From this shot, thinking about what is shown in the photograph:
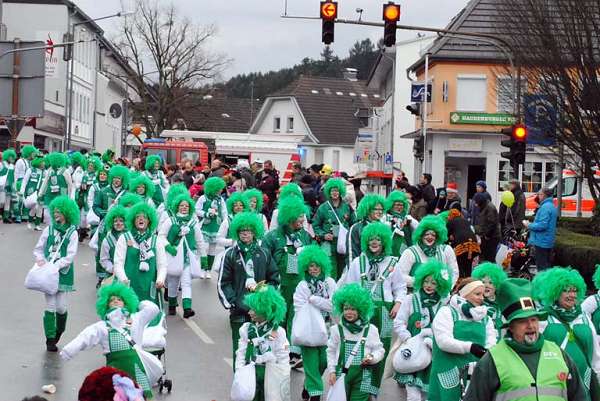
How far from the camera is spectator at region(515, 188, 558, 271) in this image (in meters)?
21.7

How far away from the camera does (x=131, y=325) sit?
10.2m

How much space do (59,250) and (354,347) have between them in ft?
15.3

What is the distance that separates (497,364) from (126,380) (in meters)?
1.86

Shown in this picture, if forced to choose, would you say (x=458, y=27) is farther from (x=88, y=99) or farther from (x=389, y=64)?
(x=88, y=99)

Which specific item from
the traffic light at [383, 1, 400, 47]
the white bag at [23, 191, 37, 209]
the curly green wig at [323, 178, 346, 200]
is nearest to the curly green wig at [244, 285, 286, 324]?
the curly green wig at [323, 178, 346, 200]

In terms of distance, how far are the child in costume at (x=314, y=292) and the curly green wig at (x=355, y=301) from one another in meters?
1.42

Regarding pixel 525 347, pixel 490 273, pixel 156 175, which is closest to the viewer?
pixel 525 347

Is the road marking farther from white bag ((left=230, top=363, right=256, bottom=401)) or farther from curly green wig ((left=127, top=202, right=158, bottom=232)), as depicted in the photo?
white bag ((left=230, top=363, right=256, bottom=401))

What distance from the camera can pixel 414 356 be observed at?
35.7 feet

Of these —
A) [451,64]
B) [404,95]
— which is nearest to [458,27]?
[451,64]

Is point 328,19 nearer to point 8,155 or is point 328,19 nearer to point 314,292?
point 8,155

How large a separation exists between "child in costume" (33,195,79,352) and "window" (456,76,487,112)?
38765 mm

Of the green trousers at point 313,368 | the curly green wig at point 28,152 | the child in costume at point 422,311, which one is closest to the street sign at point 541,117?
the curly green wig at point 28,152

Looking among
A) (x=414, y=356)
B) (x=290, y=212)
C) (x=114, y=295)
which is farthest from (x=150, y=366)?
(x=290, y=212)
